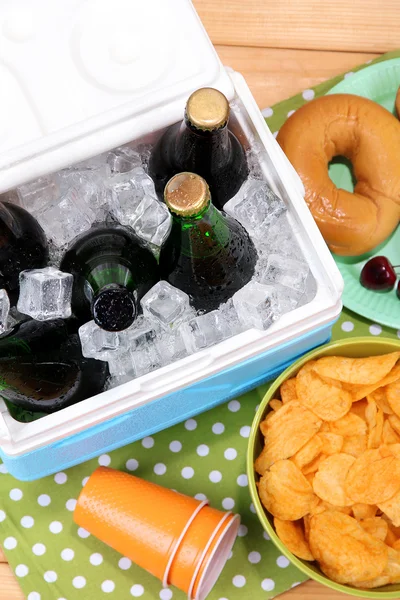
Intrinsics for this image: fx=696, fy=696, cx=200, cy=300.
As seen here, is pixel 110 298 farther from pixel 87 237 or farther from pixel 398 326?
pixel 398 326

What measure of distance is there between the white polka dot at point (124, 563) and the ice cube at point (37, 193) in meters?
0.58

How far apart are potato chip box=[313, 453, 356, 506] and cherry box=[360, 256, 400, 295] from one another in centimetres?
30

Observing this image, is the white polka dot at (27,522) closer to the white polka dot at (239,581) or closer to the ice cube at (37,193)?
the white polka dot at (239,581)

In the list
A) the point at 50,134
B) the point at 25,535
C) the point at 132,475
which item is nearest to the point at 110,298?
the point at 50,134

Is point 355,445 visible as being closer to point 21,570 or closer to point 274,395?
point 274,395

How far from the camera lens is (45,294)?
0.86 metres

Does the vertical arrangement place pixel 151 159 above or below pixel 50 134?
below

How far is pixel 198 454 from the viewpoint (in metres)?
1.16

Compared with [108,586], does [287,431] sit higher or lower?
higher

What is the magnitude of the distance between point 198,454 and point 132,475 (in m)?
0.12

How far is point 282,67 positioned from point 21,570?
3.21 feet

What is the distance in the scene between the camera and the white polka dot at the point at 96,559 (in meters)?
1.13

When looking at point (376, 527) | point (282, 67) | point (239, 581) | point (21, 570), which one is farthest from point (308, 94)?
point (21, 570)

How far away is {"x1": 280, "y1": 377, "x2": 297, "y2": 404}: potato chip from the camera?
1.03m
